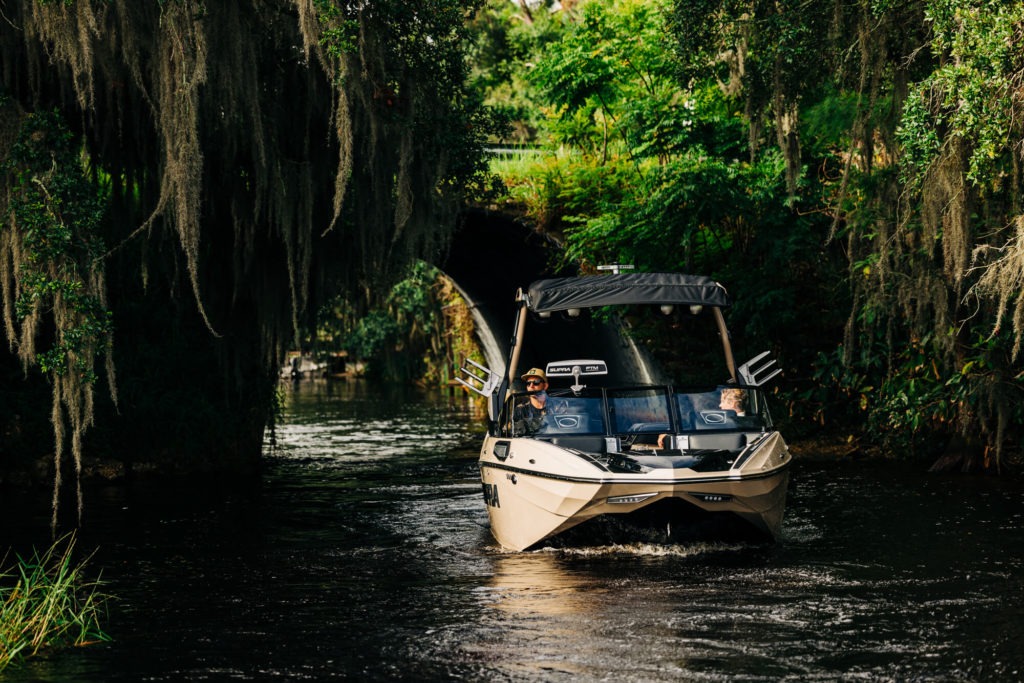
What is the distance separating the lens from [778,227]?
24.2 metres

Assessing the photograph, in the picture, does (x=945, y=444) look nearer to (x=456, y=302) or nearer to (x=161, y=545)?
(x=161, y=545)

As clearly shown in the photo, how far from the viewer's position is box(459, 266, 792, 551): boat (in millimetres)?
12914

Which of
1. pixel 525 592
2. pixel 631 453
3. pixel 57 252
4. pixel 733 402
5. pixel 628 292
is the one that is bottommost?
pixel 525 592

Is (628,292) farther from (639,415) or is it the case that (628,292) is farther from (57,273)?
(57,273)

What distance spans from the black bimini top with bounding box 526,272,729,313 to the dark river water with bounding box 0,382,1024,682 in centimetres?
284

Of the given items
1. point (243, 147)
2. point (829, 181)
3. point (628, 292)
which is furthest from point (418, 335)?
point (628, 292)

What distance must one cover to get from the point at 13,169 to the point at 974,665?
10.3 metres

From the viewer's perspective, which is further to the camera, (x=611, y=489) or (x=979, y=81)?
(x=979, y=81)

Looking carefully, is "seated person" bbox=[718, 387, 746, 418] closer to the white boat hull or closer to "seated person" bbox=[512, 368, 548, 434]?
the white boat hull

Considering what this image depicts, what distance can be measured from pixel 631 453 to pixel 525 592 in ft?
7.72

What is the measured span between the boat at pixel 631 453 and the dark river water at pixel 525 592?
0.43 m

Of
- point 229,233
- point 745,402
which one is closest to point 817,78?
point 745,402

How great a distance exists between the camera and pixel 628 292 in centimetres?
1553

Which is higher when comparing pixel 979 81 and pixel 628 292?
pixel 979 81
